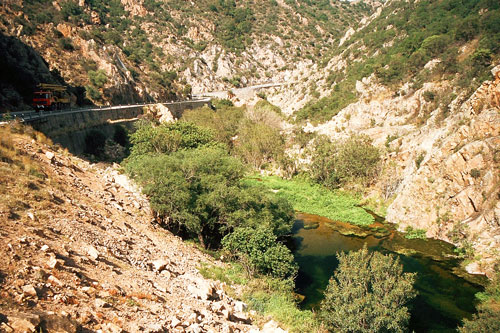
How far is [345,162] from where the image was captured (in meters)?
45.4

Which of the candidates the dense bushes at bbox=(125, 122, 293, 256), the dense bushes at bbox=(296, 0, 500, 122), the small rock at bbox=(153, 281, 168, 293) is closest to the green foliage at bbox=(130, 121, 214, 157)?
the dense bushes at bbox=(125, 122, 293, 256)

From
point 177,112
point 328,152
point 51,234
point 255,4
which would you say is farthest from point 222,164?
point 255,4

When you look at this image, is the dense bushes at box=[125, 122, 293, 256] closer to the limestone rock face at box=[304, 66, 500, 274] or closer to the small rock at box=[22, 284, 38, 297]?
the small rock at box=[22, 284, 38, 297]

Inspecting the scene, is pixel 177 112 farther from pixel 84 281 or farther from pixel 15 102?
pixel 84 281

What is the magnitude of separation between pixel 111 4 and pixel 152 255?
13815 cm

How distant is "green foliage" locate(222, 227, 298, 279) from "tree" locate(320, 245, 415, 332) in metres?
3.65

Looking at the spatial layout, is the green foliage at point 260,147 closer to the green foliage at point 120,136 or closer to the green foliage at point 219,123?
the green foliage at point 219,123

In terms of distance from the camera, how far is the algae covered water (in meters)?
19.3

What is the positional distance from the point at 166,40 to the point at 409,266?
126275mm

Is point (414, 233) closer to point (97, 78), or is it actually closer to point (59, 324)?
point (59, 324)

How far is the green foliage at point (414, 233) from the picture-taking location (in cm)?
3012

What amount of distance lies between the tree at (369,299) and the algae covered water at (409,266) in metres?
3.51

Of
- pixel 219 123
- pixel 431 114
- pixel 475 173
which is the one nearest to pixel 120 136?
pixel 219 123

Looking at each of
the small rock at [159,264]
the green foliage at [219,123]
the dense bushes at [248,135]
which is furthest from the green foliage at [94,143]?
the small rock at [159,264]
